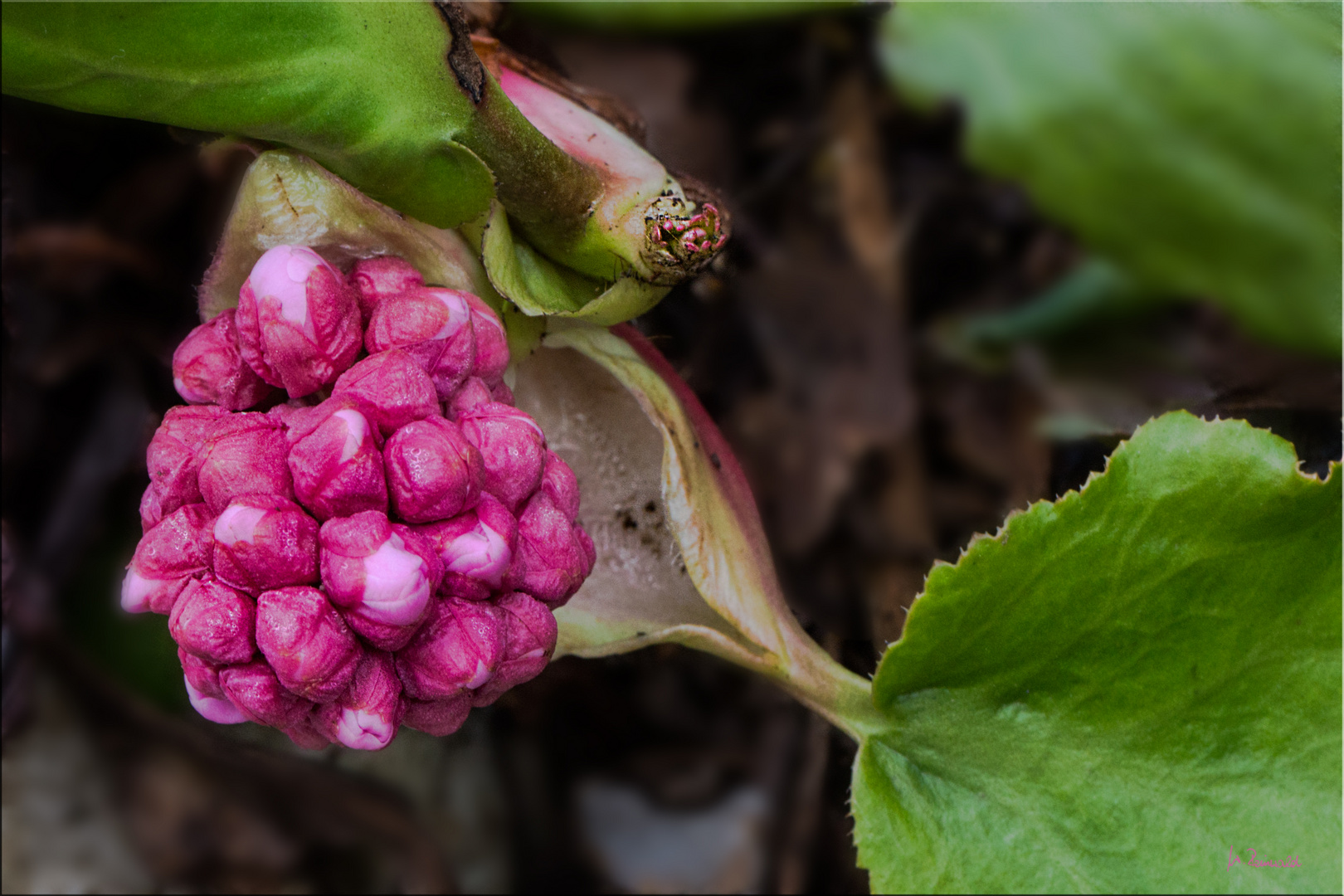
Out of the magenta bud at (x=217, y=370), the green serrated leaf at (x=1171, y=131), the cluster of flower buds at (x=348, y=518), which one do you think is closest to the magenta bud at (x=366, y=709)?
the cluster of flower buds at (x=348, y=518)

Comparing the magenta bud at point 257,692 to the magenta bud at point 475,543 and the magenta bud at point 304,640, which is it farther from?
the magenta bud at point 475,543

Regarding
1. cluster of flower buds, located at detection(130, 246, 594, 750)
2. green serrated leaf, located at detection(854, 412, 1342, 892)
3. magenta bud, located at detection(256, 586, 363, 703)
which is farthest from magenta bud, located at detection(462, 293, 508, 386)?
green serrated leaf, located at detection(854, 412, 1342, 892)

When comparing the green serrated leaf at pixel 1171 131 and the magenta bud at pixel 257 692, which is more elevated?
the green serrated leaf at pixel 1171 131

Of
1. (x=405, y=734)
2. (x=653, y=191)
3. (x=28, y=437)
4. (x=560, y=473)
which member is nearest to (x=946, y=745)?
(x=560, y=473)

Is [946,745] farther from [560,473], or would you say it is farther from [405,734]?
[405,734]

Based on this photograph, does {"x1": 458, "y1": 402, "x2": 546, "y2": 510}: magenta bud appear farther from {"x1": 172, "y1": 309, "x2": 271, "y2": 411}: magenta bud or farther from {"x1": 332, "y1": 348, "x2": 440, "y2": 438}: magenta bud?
{"x1": 172, "y1": 309, "x2": 271, "y2": 411}: magenta bud

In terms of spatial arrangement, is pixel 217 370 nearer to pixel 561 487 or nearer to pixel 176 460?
pixel 176 460
